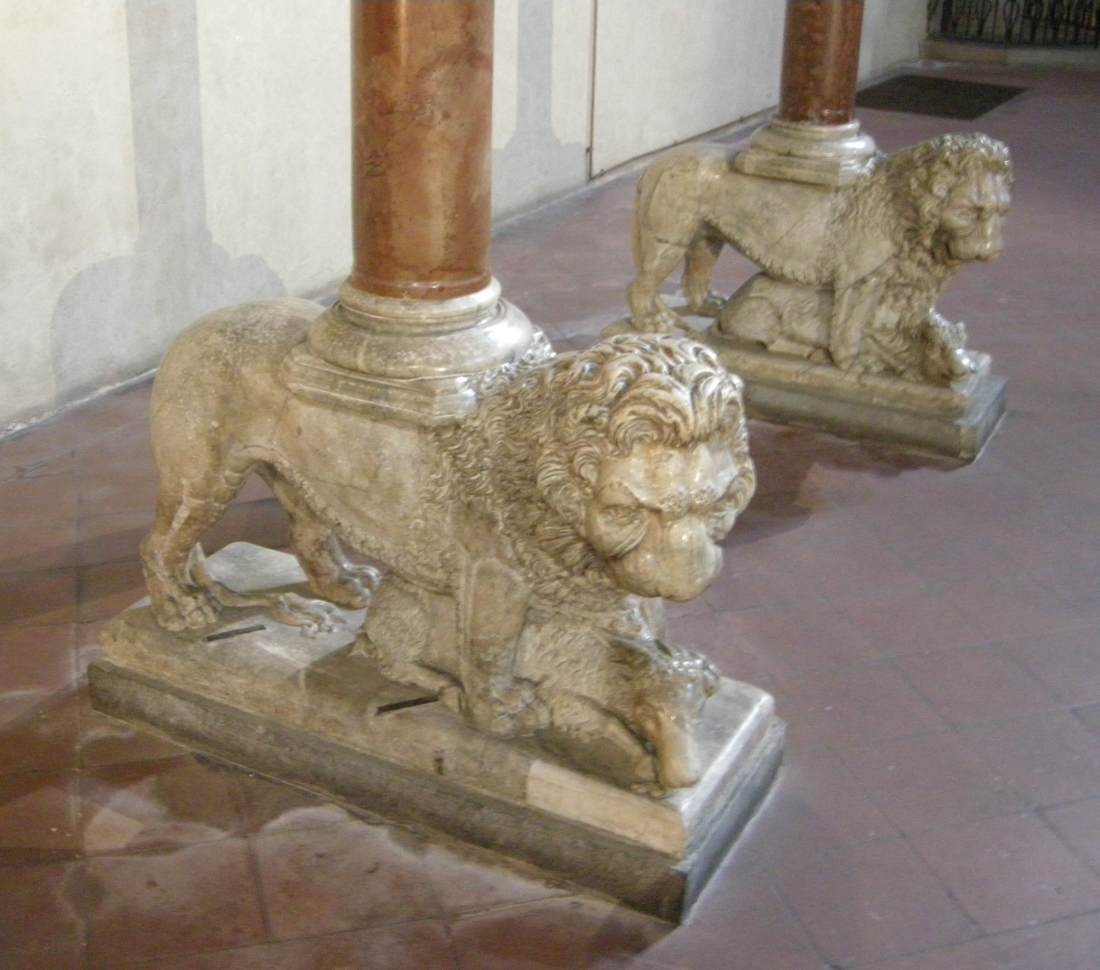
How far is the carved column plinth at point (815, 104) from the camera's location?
504cm

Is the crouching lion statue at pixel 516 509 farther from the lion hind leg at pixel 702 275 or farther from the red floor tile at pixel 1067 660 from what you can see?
the lion hind leg at pixel 702 275

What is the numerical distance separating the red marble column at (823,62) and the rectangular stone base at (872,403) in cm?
86

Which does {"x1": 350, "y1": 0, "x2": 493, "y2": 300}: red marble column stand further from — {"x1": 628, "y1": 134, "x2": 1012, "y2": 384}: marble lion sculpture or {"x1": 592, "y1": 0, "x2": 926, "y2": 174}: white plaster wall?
{"x1": 592, "y1": 0, "x2": 926, "y2": 174}: white plaster wall

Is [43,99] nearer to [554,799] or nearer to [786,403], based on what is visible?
[786,403]

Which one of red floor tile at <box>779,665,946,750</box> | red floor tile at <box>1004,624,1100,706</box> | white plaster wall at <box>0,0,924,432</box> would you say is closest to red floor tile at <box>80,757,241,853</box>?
red floor tile at <box>779,665,946,750</box>

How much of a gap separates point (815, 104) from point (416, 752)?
10.3ft

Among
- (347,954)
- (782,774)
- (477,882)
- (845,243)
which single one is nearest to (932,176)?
(845,243)

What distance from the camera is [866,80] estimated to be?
12.2 metres

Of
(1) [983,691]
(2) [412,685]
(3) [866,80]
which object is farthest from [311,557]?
(3) [866,80]

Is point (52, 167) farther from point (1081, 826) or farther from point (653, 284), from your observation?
point (1081, 826)

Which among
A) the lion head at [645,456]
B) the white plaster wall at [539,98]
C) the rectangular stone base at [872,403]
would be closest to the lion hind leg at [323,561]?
the lion head at [645,456]

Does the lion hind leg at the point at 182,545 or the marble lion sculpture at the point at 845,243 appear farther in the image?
the marble lion sculpture at the point at 845,243

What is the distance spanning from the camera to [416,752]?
9.68 ft

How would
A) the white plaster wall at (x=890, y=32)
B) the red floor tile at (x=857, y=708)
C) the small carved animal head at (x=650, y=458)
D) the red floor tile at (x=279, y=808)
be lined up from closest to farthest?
the small carved animal head at (x=650, y=458) → the red floor tile at (x=279, y=808) → the red floor tile at (x=857, y=708) → the white plaster wall at (x=890, y=32)
